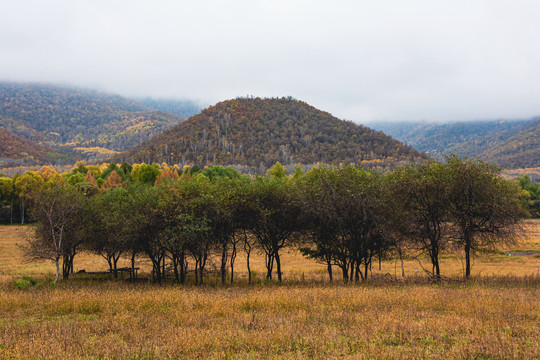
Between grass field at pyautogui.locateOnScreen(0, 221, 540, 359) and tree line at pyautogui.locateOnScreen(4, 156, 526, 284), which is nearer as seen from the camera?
grass field at pyautogui.locateOnScreen(0, 221, 540, 359)

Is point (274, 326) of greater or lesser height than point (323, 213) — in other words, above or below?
below

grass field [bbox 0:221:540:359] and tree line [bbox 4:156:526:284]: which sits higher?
tree line [bbox 4:156:526:284]

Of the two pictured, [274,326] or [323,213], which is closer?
[274,326]

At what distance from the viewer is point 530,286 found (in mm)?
22750

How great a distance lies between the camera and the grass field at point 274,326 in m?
9.88

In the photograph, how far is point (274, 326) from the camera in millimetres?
12250

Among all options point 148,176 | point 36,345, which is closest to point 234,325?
point 36,345

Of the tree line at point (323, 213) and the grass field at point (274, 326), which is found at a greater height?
the tree line at point (323, 213)

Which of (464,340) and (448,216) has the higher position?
(448,216)

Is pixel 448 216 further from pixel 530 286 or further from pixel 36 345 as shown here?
pixel 36 345

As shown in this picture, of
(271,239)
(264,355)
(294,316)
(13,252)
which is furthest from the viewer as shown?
(13,252)

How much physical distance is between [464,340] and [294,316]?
630 centimetres

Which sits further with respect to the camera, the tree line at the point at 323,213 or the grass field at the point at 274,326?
the tree line at the point at 323,213

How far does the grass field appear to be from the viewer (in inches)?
389
